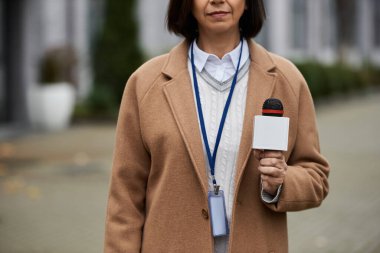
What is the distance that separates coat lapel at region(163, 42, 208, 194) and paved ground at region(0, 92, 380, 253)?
158 inches

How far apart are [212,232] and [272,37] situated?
25978mm

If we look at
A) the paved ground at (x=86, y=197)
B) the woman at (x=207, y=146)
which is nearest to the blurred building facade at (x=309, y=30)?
the paved ground at (x=86, y=197)

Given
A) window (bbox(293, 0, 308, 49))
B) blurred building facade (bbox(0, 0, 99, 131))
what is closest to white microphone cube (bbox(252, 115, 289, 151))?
blurred building facade (bbox(0, 0, 99, 131))

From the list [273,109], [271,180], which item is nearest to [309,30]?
[271,180]

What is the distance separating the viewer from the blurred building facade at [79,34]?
16.5 metres

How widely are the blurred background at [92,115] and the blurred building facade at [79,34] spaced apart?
0.03m

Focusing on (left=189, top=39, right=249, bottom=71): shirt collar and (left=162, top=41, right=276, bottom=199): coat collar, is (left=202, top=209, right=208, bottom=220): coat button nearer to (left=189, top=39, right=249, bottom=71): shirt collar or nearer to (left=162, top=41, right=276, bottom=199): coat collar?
(left=162, top=41, right=276, bottom=199): coat collar

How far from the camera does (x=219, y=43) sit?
8.67ft

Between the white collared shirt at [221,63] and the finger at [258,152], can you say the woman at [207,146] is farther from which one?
the finger at [258,152]

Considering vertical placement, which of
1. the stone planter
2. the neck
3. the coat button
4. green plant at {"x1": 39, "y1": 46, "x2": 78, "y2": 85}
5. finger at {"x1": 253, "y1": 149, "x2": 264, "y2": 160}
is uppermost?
the neck

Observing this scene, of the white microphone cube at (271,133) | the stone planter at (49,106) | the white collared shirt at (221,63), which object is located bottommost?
the stone planter at (49,106)

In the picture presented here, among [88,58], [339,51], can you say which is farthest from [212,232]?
[339,51]

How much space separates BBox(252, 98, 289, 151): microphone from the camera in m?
2.22

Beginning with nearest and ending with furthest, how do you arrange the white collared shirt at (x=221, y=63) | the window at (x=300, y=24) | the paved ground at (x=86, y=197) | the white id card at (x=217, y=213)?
1. the white id card at (x=217, y=213)
2. the white collared shirt at (x=221, y=63)
3. the paved ground at (x=86, y=197)
4. the window at (x=300, y=24)
